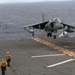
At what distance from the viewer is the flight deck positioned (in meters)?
25.4

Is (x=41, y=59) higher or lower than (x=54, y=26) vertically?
lower

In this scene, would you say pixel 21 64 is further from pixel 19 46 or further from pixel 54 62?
pixel 19 46

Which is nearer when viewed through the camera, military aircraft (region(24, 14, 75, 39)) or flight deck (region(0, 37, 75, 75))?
flight deck (region(0, 37, 75, 75))

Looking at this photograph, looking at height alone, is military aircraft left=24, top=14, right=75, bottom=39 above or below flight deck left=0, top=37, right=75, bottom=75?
above

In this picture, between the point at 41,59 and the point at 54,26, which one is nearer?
the point at 41,59

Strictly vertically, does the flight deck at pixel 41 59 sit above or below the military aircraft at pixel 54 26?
below

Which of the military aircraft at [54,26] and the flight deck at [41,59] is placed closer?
the flight deck at [41,59]

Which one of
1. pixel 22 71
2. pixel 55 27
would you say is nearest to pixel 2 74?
pixel 22 71

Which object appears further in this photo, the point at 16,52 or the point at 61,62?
the point at 16,52

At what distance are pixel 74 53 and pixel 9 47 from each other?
10617 mm

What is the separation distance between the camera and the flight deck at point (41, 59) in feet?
83.2

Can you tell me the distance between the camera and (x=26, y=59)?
3064cm

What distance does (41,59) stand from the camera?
30.6 meters

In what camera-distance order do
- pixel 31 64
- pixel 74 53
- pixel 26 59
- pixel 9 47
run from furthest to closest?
pixel 9 47
pixel 74 53
pixel 26 59
pixel 31 64
